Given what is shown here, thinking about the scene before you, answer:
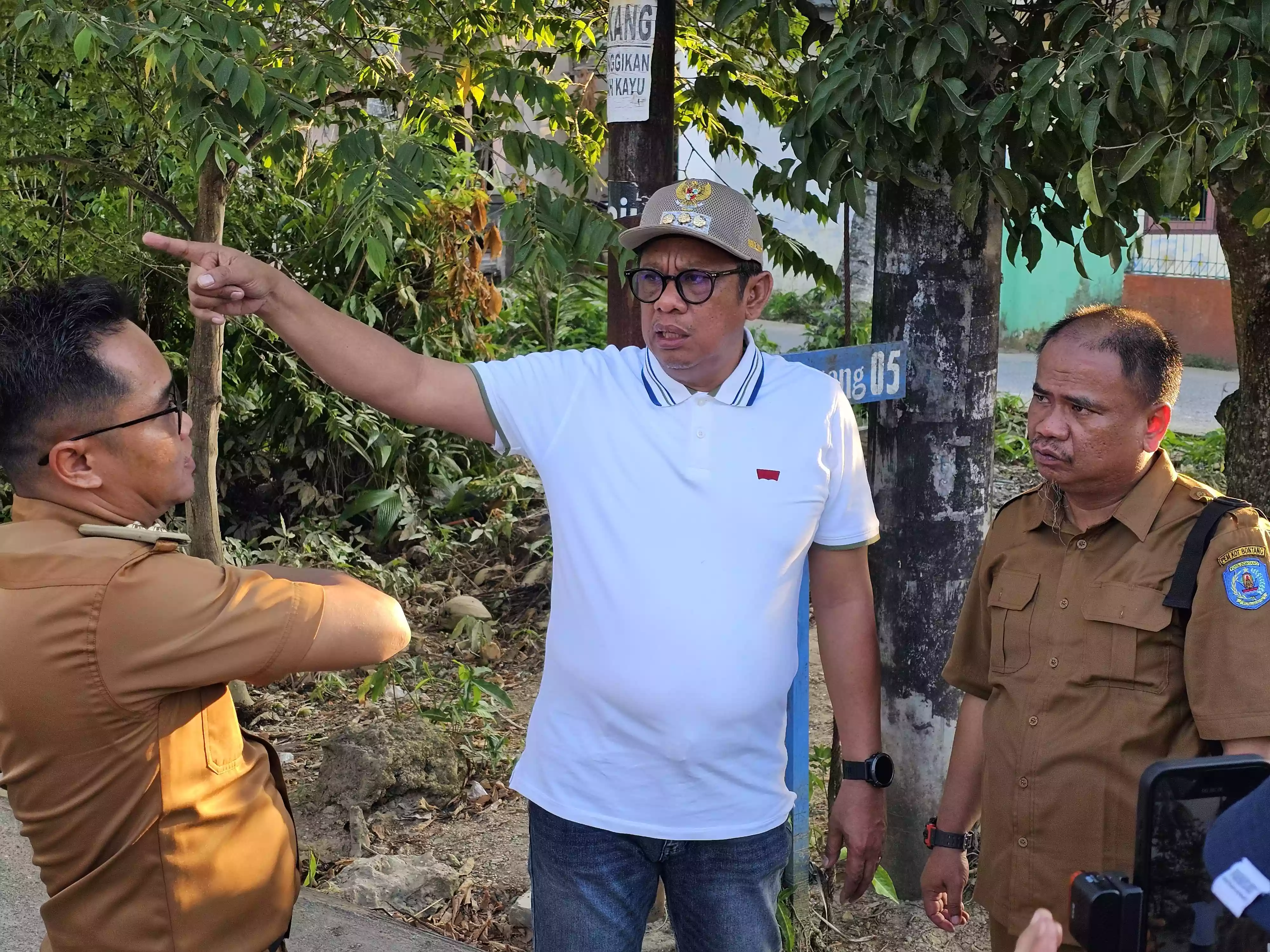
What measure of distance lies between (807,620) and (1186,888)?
5.01ft

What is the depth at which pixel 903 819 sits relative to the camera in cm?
367

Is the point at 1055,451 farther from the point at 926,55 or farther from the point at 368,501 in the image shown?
the point at 368,501

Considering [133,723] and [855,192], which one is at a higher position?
[855,192]

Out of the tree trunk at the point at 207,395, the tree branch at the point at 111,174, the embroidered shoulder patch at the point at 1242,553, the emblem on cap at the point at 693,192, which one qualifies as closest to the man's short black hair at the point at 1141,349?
the embroidered shoulder patch at the point at 1242,553

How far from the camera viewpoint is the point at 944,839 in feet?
8.89

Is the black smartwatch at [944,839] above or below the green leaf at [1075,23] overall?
below

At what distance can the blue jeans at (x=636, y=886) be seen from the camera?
2467mm

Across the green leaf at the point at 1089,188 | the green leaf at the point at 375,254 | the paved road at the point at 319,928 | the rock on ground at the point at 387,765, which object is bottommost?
the paved road at the point at 319,928

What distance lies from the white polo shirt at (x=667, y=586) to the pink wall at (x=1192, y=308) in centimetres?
1228

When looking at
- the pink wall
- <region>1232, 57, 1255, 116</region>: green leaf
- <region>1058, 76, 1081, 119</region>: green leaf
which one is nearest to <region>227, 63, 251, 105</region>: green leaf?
<region>1058, 76, 1081, 119</region>: green leaf

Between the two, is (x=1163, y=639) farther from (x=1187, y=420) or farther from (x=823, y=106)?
(x=1187, y=420)

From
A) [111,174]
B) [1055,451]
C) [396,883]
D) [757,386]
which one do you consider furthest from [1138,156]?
[111,174]

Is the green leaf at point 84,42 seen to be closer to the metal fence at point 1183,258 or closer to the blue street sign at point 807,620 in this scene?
the blue street sign at point 807,620

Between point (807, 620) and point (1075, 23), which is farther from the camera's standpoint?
point (807, 620)
